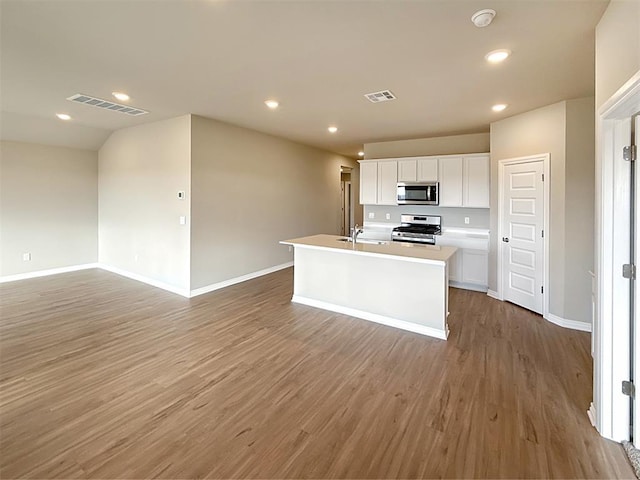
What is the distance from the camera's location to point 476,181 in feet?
17.3

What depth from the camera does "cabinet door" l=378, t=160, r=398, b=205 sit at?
609cm

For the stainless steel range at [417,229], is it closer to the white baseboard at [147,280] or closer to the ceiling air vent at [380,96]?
the ceiling air vent at [380,96]

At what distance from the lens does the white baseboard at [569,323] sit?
146 inches

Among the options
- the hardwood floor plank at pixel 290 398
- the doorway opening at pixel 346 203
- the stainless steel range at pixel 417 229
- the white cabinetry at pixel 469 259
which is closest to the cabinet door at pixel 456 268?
the white cabinetry at pixel 469 259

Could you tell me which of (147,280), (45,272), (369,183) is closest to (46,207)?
(45,272)

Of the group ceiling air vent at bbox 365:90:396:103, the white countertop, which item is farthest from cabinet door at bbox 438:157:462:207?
ceiling air vent at bbox 365:90:396:103

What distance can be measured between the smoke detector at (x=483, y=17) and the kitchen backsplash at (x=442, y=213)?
3.97m

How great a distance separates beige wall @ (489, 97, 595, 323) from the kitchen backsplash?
65.5 inches

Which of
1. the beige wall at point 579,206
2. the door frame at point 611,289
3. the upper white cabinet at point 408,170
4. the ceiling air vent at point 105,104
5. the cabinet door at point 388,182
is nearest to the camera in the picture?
the door frame at point 611,289

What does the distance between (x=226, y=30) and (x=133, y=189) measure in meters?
4.55

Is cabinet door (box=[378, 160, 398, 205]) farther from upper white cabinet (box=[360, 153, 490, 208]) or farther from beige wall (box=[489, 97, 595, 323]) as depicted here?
beige wall (box=[489, 97, 595, 323])

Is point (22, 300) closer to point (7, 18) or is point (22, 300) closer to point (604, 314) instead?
point (7, 18)

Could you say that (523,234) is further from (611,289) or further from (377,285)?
(611,289)

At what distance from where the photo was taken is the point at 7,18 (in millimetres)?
2256
